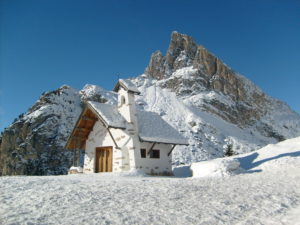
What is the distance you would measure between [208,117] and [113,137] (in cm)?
7460

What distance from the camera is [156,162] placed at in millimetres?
21531

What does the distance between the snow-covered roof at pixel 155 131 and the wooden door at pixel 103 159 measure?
3.28m

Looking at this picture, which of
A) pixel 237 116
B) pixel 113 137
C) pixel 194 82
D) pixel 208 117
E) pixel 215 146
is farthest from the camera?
pixel 194 82

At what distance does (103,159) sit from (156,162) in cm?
447

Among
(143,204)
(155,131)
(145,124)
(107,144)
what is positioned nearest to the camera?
(143,204)

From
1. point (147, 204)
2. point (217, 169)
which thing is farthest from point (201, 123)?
point (147, 204)

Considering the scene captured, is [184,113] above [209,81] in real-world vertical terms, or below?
below

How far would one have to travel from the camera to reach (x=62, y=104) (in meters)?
73.6

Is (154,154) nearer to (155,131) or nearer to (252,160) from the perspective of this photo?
(155,131)

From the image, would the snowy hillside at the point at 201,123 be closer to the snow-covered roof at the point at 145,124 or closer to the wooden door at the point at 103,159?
the snow-covered roof at the point at 145,124

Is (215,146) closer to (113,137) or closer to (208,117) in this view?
(208,117)

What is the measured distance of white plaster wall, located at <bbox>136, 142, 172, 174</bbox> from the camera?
66.1 ft

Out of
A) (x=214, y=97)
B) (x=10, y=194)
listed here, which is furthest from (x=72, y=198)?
(x=214, y=97)

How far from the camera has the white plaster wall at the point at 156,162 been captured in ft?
66.1
